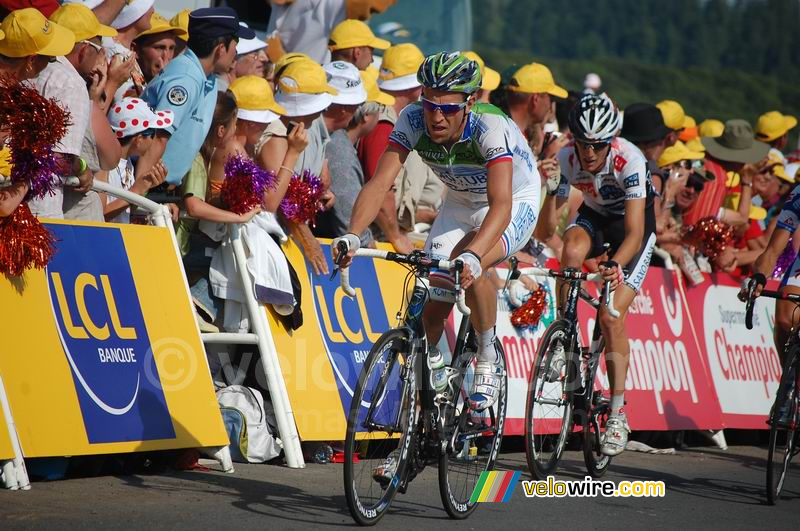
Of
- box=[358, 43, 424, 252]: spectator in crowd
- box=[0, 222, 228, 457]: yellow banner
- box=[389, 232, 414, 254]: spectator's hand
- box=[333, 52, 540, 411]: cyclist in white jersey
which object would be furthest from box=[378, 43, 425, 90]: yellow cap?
box=[0, 222, 228, 457]: yellow banner

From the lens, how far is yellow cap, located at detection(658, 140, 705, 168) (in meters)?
12.9

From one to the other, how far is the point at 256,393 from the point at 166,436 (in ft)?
3.64

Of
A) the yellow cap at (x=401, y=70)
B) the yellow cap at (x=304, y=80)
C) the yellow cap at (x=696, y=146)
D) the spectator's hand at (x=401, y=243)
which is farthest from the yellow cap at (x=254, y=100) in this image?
the yellow cap at (x=696, y=146)

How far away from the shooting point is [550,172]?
997 cm

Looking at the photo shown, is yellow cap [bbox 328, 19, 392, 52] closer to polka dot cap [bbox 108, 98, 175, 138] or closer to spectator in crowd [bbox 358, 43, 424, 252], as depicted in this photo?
spectator in crowd [bbox 358, 43, 424, 252]

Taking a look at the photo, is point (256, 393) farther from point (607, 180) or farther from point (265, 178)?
point (607, 180)

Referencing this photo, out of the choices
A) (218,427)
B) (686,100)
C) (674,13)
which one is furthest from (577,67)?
(218,427)

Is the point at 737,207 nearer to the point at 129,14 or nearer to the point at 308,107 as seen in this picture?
the point at 308,107

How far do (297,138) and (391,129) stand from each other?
5.40 ft

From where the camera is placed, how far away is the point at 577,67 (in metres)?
63.0

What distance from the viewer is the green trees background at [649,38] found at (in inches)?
2517

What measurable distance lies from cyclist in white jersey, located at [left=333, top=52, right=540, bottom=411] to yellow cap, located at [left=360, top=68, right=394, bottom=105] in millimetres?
2835

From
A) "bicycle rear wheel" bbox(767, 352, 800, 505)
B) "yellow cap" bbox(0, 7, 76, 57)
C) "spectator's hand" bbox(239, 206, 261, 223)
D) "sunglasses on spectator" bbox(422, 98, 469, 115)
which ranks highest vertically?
"yellow cap" bbox(0, 7, 76, 57)

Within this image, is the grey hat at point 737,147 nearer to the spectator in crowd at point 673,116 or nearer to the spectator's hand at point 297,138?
the spectator in crowd at point 673,116
